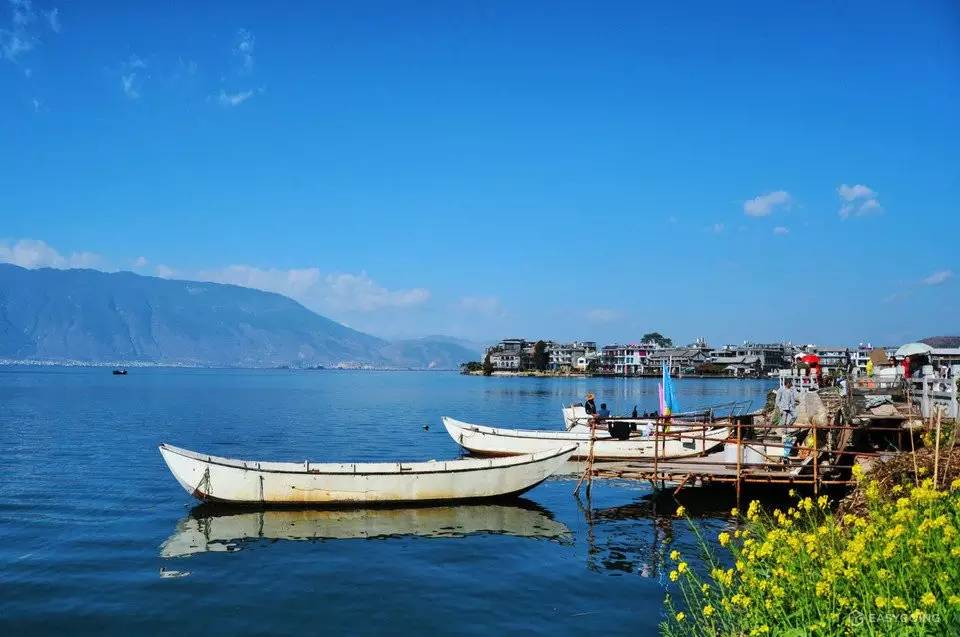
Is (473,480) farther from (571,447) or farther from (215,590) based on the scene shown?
(215,590)

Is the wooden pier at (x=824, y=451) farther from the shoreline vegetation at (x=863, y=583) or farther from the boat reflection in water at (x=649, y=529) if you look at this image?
the shoreline vegetation at (x=863, y=583)

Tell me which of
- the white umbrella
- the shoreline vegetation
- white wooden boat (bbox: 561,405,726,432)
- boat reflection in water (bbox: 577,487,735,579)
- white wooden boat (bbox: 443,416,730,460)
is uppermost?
the white umbrella

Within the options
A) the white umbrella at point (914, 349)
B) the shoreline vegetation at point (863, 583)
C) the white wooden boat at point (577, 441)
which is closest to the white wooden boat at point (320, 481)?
the white wooden boat at point (577, 441)

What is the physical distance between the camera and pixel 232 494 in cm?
2064

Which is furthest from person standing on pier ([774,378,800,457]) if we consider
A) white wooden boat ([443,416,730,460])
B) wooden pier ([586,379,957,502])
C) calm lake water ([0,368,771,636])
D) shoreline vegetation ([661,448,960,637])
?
shoreline vegetation ([661,448,960,637])

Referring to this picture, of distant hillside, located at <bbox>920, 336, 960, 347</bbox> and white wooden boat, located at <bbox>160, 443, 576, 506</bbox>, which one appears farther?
distant hillside, located at <bbox>920, 336, 960, 347</bbox>

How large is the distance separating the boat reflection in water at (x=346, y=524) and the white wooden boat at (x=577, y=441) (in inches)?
331

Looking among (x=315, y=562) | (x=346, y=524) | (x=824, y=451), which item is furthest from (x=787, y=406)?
(x=315, y=562)

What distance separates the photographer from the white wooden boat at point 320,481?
2047cm

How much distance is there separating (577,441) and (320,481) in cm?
1190

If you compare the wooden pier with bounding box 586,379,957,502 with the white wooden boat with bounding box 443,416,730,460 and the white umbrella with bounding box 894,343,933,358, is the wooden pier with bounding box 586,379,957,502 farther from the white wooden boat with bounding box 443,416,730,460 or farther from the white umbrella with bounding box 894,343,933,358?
the white umbrella with bounding box 894,343,933,358

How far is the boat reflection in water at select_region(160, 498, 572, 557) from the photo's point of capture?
1841 centimetres

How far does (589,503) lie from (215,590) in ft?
42.5

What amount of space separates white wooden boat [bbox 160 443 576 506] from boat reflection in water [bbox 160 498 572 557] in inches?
15.8
